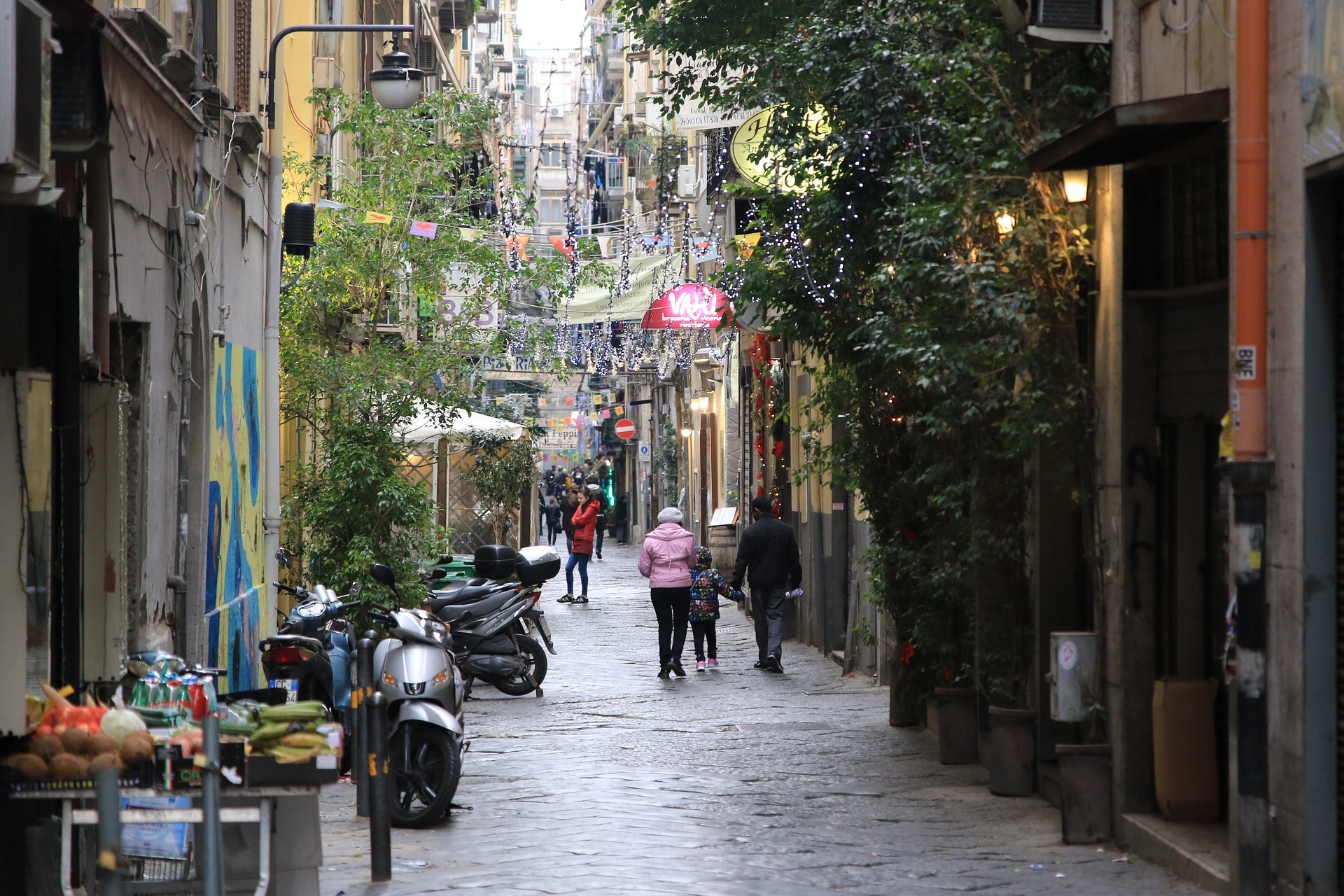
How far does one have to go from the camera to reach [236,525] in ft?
43.3

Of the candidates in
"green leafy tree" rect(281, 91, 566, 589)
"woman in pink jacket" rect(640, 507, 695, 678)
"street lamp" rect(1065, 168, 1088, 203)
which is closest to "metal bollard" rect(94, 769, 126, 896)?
"street lamp" rect(1065, 168, 1088, 203)

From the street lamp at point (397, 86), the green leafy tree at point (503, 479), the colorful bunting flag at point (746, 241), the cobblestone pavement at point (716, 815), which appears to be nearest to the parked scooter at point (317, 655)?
the cobblestone pavement at point (716, 815)

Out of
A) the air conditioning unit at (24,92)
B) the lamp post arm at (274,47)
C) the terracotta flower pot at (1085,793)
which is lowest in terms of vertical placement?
the terracotta flower pot at (1085,793)

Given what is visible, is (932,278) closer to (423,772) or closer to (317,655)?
(423,772)

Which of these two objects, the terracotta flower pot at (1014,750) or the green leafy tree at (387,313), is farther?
the green leafy tree at (387,313)

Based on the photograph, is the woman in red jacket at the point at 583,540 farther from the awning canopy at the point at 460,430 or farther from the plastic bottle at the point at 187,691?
the plastic bottle at the point at 187,691

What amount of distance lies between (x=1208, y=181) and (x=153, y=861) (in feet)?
20.0

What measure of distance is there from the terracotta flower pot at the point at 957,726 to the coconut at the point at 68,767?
7571mm

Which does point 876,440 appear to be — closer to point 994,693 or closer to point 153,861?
point 994,693

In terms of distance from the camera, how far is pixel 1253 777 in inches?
281

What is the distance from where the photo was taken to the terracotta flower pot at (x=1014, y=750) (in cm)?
1074

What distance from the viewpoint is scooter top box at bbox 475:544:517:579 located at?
17172 millimetres

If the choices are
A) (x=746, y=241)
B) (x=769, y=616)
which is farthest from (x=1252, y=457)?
(x=746, y=241)

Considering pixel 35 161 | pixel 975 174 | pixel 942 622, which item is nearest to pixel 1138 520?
pixel 975 174
